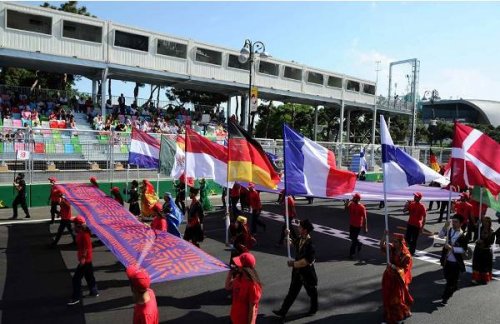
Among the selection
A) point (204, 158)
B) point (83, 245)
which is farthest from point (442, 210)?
point (83, 245)

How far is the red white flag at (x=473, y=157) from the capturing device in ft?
32.9

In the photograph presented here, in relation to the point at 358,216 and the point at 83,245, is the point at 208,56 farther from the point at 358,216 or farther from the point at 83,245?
the point at 83,245

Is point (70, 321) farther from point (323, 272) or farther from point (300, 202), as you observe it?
point (300, 202)

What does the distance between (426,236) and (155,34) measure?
21549mm

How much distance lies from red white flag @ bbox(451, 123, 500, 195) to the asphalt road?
94.0 inches

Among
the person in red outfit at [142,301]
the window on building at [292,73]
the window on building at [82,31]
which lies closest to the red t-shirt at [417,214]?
the person in red outfit at [142,301]

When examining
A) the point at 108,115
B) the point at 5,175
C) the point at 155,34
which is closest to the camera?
the point at 5,175

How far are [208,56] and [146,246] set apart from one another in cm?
2572

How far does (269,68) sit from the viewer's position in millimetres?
36312

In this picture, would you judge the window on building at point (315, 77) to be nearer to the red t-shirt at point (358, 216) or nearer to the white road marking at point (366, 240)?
the white road marking at point (366, 240)

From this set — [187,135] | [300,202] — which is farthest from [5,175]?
[300,202]

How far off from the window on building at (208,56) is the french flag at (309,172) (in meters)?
23.4

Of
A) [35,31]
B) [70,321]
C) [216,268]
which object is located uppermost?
[35,31]

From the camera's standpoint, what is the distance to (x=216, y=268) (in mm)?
6828
